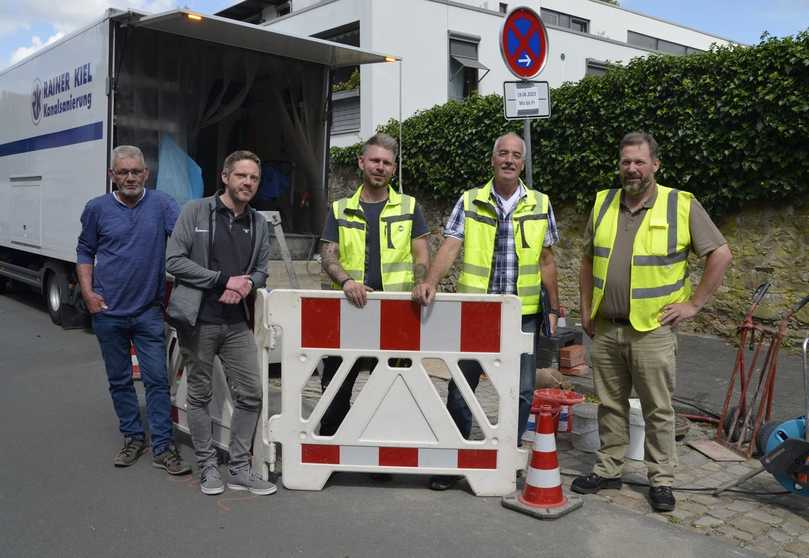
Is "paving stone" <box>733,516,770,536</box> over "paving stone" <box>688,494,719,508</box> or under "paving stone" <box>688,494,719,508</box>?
under

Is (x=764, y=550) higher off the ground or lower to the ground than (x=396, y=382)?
lower

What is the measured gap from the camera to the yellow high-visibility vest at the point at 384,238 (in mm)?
4391

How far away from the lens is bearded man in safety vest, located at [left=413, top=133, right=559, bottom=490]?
14.3 feet

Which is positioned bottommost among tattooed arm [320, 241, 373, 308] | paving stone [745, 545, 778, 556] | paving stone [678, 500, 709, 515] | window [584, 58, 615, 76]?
paving stone [745, 545, 778, 556]

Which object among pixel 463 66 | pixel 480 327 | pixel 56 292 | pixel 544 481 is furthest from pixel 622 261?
pixel 463 66

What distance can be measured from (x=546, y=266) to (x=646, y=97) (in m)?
4.84

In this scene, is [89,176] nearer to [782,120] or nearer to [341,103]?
[782,120]

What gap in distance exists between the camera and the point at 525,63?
618cm

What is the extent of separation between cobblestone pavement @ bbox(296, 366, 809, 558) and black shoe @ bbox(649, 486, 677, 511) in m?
0.04

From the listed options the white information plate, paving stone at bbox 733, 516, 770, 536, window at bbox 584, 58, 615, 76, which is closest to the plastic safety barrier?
paving stone at bbox 733, 516, 770, 536

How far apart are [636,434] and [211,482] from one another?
2.67 meters

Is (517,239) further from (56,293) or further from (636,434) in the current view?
(56,293)

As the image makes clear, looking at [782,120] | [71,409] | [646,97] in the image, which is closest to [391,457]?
[71,409]

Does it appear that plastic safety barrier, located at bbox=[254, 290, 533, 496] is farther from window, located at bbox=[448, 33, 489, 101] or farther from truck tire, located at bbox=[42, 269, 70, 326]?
window, located at bbox=[448, 33, 489, 101]
